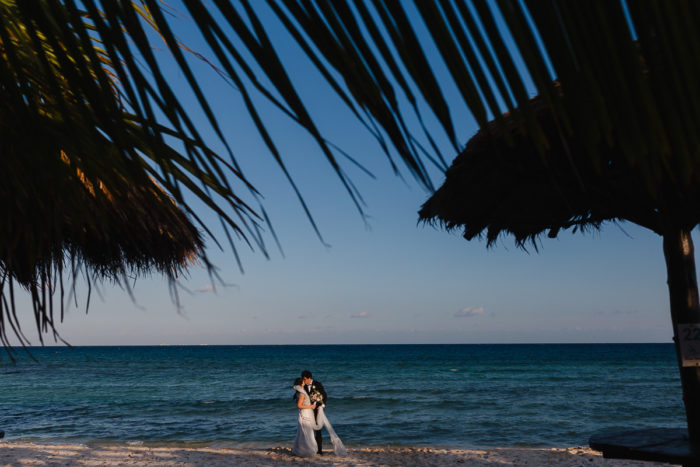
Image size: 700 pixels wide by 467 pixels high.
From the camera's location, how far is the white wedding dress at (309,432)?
9530 mm

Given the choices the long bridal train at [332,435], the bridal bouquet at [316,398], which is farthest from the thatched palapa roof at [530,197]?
the long bridal train at [332,435]

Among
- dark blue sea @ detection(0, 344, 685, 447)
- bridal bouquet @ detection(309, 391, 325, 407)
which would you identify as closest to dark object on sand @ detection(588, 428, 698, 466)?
bridal bouquet @ detection(309, 391, 325, 407)

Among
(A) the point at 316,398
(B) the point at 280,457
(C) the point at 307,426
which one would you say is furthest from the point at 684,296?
(B) the point at 280,457

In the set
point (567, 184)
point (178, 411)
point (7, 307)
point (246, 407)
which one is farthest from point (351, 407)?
point (7, 307)

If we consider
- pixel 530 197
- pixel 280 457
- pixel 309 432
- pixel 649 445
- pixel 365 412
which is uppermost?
pixel 530 197

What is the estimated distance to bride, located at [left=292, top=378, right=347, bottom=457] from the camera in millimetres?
9391

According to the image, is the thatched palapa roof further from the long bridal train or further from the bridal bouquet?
the long bridal train

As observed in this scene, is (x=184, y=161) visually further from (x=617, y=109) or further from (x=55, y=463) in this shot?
(x=55, y=463)

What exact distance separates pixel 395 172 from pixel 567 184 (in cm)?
329

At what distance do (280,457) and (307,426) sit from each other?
1223 mm

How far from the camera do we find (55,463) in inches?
369

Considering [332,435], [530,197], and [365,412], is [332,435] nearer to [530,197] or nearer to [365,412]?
[530,197]

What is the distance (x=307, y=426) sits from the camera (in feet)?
32.3

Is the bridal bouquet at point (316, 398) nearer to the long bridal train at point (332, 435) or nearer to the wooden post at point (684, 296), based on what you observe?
the long bridal train at point (332, 435)
